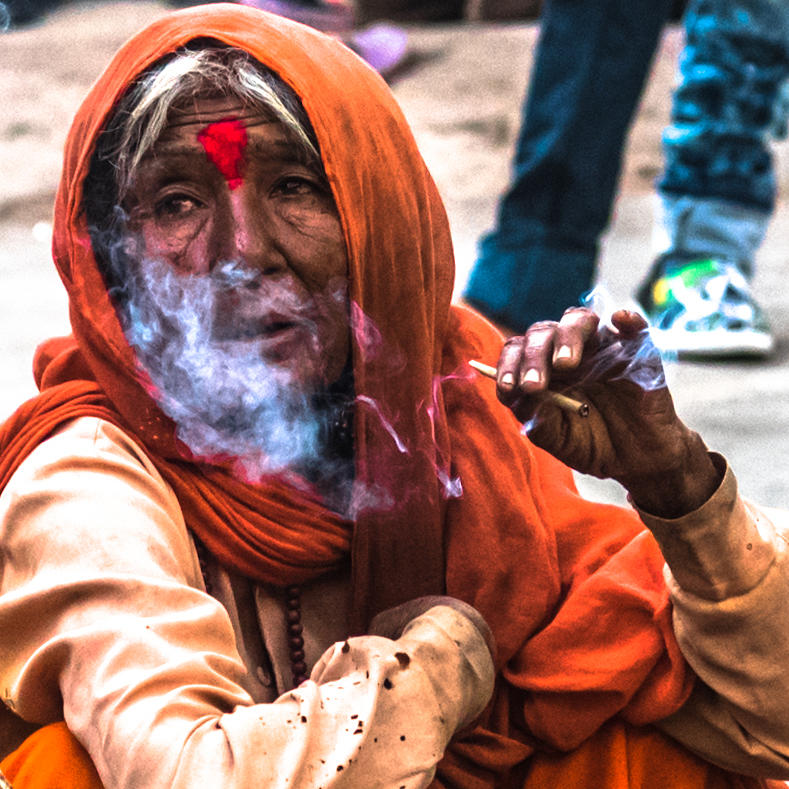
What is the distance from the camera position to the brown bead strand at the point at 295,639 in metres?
2.22

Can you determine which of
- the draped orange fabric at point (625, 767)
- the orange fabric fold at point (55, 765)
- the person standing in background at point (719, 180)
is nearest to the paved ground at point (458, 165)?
the person standing in background at point (719, 180)

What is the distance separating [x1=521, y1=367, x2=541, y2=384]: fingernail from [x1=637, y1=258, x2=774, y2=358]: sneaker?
11.4ft

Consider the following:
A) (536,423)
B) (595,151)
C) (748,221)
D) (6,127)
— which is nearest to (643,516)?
(536,423)

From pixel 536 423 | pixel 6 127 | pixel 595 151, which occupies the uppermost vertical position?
pixel 536 423

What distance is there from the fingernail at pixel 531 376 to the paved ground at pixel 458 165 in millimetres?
2860

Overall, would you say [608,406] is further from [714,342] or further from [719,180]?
[719,180]

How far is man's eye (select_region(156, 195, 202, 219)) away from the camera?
7.18ft

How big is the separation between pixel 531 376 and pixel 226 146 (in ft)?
2.04

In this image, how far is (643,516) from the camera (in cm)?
207

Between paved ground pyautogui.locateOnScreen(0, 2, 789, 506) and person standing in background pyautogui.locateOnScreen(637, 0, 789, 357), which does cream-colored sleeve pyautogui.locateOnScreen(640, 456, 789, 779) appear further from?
person standing in background pyautogui.locateOnScreen(637, 0, 789, 357)

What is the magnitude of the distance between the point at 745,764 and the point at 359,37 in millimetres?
7759

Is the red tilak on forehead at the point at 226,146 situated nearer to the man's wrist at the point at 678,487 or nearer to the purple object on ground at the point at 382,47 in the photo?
the man's wrist at the point at 678,487

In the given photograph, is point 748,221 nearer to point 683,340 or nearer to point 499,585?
point 683,340

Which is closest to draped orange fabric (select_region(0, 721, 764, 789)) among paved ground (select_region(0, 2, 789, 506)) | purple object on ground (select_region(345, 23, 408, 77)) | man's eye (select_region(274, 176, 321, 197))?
man's eye (select_region(274, 176, 321, 197))
